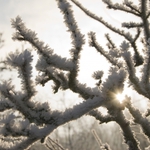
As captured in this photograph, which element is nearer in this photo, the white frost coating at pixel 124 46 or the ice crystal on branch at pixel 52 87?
the ice crystal on branch at pixel 52 87

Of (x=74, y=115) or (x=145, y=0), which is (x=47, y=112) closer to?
(x=74, y=115)

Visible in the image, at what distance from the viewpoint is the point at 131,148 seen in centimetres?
235

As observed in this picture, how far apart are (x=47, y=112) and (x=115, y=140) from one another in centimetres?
5142

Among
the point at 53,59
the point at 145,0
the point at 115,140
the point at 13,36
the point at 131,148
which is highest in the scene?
the point at 115,140

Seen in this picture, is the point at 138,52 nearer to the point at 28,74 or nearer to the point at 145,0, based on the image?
the point at 145,0

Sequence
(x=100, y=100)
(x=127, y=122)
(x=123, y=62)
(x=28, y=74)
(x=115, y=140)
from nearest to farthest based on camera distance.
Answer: (x=28, y=74) → (x=100, y=100) → (x=123, y=62) → (x=127, y=122) → (x=115, y=140)

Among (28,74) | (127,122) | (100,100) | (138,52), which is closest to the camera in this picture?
(28,74)

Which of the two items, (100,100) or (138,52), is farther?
(138,52)

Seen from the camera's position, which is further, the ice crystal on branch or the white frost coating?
the white frost coating

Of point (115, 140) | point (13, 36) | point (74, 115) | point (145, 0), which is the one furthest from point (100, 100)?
point (115, 140)

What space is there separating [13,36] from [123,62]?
0.76 meters

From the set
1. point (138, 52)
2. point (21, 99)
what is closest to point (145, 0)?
point (138, 52)

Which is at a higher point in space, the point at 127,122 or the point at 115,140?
the point at 115,140

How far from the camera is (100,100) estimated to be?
4.98ft
